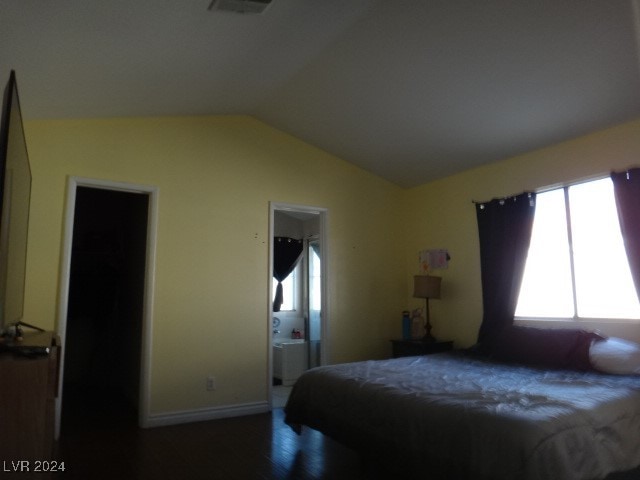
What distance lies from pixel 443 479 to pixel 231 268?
9.06 feet

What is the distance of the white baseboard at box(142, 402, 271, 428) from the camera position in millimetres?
3681

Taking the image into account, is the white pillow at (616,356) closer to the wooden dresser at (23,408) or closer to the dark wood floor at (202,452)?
the dark wood floor at (202,452)

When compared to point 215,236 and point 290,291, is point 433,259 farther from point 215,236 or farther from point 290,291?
point 290,291

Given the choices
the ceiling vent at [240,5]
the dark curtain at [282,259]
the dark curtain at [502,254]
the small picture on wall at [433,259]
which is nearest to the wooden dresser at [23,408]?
the ceiling vent at [240,5]

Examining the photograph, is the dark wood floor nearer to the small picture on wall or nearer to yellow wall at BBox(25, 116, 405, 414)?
yellow wall at BBox(25, 116, 405, 414)

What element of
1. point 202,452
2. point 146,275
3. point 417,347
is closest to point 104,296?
point 146,275

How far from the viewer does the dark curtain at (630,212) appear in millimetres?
3158

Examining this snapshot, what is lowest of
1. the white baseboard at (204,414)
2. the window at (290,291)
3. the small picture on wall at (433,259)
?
the white baseboard at (204,414)

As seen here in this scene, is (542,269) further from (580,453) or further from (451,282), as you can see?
(580,453)

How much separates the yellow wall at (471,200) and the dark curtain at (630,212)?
0.13m

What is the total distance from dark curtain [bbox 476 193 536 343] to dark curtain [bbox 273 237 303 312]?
299 cm

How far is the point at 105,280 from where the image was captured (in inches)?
217

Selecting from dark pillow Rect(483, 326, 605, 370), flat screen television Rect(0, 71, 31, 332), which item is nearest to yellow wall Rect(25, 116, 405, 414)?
dark pillow Rect(483, 326, 605, 370)

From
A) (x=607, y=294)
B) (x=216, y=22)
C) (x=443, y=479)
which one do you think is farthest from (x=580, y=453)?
(x=216, y=22)
